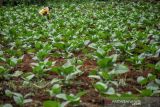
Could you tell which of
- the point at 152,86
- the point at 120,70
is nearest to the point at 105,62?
the point at 120,70

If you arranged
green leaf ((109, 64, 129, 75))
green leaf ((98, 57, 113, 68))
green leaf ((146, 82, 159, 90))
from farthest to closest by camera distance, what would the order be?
green leaf ((98, 57, 113, 68)) → green leaf ((109, 64, 129, 75)) → green leaf ((146, 82, 159, 90))

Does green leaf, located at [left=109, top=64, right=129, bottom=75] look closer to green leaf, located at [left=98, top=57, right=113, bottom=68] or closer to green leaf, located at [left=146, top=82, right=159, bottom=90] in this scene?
green leaf, located at [left=98, top=57, right=113, bottom=68]

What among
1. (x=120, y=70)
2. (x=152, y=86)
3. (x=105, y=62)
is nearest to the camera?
(x=152, y=86)

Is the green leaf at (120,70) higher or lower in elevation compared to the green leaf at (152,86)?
higher

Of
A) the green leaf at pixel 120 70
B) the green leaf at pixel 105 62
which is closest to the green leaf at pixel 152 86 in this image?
the green leaf at pixel 120 70

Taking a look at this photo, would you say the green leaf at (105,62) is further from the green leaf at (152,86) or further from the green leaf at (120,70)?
the green leaf at (152,86)

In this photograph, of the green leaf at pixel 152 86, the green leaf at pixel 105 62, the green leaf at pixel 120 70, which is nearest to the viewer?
the green leaf at pixel 152 86

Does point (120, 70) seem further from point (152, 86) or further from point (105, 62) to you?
point (152, 86)

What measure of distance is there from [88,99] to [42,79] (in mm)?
991

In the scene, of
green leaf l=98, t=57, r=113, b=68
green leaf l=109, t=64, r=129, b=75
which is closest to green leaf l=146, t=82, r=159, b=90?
green leaf l=109, t=64, r=129, b=75

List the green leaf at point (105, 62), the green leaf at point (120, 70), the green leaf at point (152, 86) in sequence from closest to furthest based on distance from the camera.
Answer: the green leaf at point (152, 86)
the green leaf at point (120, 70)
the green leaf at point (105, 62)

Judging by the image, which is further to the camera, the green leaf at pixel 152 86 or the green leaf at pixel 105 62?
the green leaf at pixel 105 62

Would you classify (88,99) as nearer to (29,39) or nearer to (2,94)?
(2,94)

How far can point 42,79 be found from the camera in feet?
14.0
